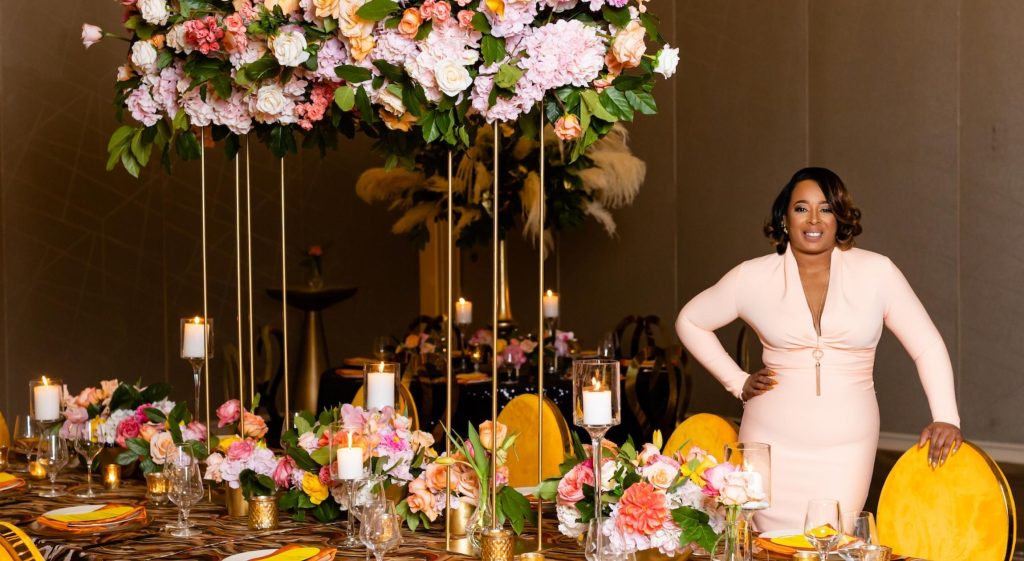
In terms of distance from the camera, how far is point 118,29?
25.2 feet

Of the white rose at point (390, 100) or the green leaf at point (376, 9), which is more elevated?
the green leaf at point (376, 9)

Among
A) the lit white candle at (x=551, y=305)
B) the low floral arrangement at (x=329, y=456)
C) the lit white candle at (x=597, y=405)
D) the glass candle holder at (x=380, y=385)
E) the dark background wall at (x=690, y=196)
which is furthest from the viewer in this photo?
the dark background wall at (x=690, y=196)

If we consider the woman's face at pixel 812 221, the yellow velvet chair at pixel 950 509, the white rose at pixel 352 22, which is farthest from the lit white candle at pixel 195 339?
the yellow velvet chair at pixel 950 509

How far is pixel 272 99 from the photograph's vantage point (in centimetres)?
266

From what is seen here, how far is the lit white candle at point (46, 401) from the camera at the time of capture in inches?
130

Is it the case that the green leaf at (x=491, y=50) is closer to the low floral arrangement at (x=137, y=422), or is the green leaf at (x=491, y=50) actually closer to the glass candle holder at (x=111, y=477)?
the low floral arrangement at (x=137, y=422)

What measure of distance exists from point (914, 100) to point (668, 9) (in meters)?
1.86

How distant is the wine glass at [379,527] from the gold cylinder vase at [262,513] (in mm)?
508

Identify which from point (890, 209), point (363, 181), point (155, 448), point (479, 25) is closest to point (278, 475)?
point (155, 448)

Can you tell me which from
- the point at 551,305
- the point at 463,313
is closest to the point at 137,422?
the point at 551,305

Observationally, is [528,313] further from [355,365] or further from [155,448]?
[155,448]

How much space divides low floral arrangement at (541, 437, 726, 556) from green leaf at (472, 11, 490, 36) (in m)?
0.87

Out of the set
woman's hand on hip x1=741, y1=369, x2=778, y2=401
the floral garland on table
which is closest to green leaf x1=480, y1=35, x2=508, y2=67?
the floral garland on table

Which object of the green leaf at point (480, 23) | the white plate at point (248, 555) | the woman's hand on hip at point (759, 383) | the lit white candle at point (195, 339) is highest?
the green leaf at point (480, 23)
